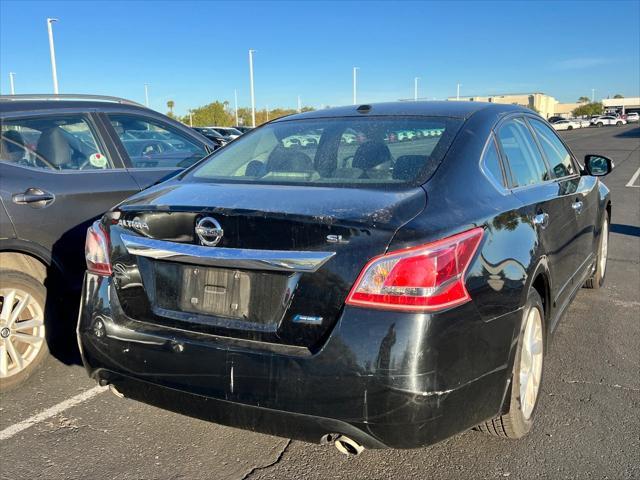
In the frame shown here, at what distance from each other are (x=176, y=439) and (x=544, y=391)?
7.14 ft

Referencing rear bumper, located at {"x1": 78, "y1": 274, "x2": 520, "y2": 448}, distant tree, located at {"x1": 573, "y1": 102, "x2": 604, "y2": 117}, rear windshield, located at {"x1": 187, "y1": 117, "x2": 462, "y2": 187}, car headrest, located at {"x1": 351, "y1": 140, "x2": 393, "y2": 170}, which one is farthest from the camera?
distant tree, located at {"x1": 573, "y1": 102, "x2": 604, "y2": 117}

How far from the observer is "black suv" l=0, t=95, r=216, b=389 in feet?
12.4

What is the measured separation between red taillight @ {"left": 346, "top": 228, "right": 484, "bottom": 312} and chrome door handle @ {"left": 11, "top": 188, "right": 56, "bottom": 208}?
2622mm

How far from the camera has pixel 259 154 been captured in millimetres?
3395

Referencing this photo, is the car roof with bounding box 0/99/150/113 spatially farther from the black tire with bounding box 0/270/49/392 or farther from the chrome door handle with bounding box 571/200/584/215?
the chrome door handle with bounding box 571/200/584/215

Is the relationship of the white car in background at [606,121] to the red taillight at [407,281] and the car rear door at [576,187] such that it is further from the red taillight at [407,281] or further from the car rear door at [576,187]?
the red taillight at [407,281]

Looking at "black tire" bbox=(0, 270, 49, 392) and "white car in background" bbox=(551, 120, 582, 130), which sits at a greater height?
"white car in background" bbox=(551, 120, 582, 130)

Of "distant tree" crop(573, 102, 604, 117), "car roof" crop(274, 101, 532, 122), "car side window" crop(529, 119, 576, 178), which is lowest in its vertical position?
"car side window" crop(529, 119, 576, 178)

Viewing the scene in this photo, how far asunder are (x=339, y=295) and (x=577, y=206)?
99.5 inches

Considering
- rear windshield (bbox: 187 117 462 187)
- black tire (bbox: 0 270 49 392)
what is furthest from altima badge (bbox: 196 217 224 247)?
black tire (bbox: 0 270 49 392)

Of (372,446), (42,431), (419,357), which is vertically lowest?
(42,431)

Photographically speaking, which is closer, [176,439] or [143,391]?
[143,391]

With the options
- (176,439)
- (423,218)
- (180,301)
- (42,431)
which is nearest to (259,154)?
(180,301)

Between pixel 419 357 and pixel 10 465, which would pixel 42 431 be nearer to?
pixel 10 465
